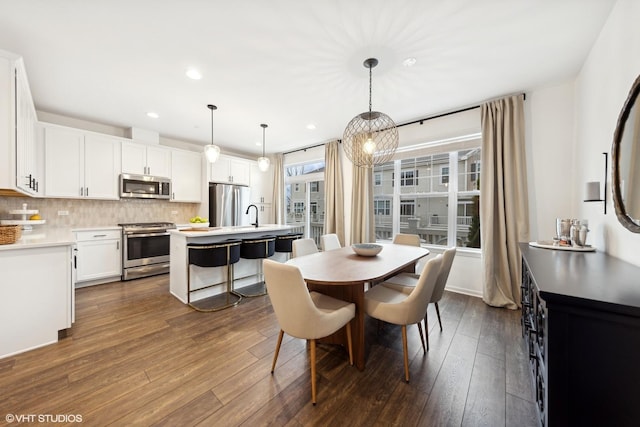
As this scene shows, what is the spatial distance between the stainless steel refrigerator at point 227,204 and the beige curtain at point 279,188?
2.31 feet

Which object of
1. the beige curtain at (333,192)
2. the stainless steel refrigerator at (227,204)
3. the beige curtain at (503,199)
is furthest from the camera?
the stainless steel refrigerator at (227,204)

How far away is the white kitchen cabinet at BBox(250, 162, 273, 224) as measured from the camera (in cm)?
580

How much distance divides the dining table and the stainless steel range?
9.46 feet

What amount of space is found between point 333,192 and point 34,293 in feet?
12.9

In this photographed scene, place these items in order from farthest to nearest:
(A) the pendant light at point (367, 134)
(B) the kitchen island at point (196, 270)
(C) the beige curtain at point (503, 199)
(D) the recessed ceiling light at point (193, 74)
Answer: (B) the kitchen island at point (196, 270), (C) the beige curtain at point (503, 199), (D) the recessed ceiling light at point (193, 74), (A) the pendant light at point (367, 134)

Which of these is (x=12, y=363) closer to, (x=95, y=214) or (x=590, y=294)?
(x=95, y=214)

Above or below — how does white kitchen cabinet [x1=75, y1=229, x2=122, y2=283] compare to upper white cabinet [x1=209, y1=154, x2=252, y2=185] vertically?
below

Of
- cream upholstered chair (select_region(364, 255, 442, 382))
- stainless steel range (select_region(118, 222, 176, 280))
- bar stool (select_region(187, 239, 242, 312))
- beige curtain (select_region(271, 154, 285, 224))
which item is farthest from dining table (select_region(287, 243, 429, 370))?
beige curtain (select_region(271, 154, 285, 224))

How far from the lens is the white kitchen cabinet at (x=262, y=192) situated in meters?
Answer: 5.80

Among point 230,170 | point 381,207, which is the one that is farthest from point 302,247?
point 230,170

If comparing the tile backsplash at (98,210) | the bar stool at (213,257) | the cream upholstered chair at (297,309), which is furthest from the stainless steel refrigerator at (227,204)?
the cream upholstered chair at (297,309)

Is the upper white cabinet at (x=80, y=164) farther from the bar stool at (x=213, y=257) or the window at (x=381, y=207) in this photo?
the window at (x=381, y=207)

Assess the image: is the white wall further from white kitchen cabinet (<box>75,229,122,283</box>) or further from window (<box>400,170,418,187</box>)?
white kitchen cabinet (<box>75,229,122,283</box>)

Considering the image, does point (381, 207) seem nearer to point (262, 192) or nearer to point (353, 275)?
point (353, 275)
